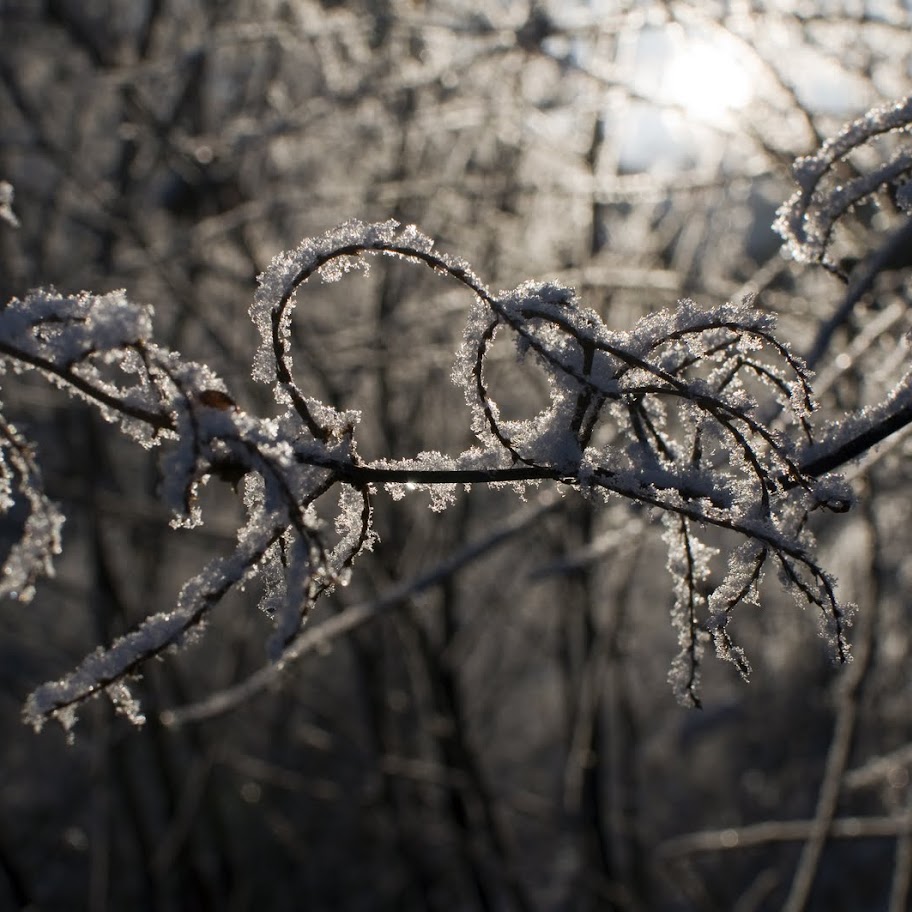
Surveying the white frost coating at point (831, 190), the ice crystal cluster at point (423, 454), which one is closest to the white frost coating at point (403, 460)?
the ice crystal cluster at point (423, 454)

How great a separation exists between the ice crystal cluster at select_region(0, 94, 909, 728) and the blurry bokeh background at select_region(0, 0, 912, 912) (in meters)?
0.33

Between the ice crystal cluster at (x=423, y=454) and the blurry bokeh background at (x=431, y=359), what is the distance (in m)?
0.33

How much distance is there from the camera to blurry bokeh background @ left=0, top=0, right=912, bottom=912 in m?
2.46

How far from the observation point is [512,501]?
6.42m

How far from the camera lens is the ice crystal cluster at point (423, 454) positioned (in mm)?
696

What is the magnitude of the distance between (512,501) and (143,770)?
4888 mm

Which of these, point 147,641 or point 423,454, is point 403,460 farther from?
point 147,641

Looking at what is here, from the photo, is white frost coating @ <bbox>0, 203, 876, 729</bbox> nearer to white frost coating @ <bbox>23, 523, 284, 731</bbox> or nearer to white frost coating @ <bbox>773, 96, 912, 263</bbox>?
white frost coating @ <bbox>23, 523, 284, 731</bbox>

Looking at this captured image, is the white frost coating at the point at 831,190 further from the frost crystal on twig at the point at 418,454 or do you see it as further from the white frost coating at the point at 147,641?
the white frost coating at the point at 147,641

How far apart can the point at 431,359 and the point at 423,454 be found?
100 inches

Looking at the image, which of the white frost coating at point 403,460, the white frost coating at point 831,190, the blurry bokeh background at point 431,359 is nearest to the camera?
the white frost coating at point 403,460

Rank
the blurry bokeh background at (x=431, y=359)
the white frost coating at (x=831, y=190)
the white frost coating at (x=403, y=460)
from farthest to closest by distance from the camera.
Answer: the blurry bokeh background at (x=431, y=359) → the white frost coating at (x=831, y=190) → the white frost coating at (x=403, y=460)

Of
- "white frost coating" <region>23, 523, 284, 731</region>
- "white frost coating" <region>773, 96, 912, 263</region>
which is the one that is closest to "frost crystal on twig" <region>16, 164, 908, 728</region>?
"white frost coating" <region>23, 523, 284, 731</region>

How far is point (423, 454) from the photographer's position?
0.78m
